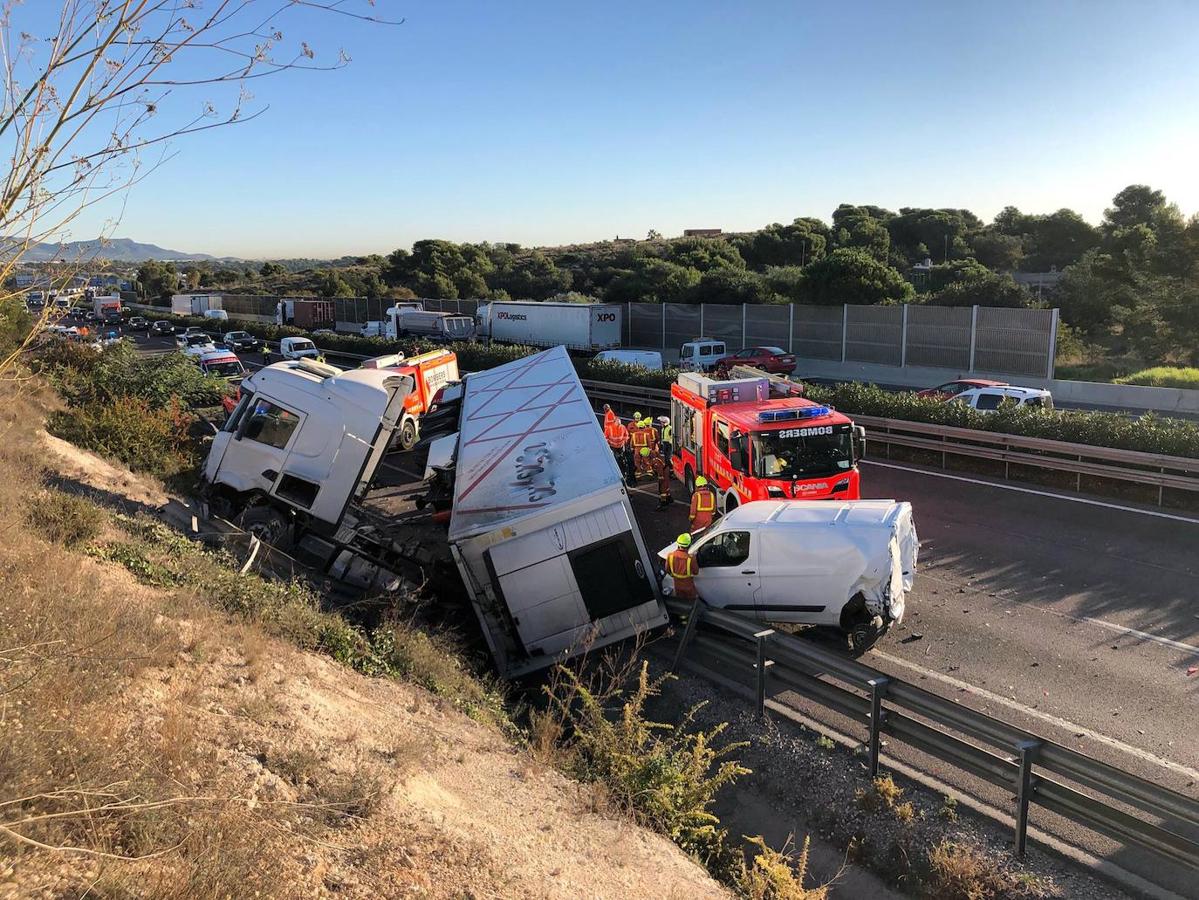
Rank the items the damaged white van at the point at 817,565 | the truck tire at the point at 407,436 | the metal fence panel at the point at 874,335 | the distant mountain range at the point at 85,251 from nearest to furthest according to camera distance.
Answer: the distant mountain range at the point at 85,251, the damaged white van at the point at 817,565, the truck tire at the point at 407,436, the metal fence panel at the point at 874,335

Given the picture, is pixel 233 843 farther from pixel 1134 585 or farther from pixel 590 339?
pixel 590 339

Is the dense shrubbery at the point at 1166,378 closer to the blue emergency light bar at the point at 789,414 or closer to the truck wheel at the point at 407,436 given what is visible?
the blue emergency light bar at the point at 789,414

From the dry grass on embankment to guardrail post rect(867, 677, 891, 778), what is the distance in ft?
6.32

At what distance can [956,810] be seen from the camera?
6.07 meters

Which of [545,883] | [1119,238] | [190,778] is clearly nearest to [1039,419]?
[545,883]

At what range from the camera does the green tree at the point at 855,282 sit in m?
40.6

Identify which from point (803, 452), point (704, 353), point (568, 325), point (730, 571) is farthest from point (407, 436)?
point (568, 325)

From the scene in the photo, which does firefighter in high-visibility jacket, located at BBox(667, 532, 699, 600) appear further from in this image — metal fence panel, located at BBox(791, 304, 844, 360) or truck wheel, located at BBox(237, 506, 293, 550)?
metal fence panel, located at BBox(791, 304, 844, 360)

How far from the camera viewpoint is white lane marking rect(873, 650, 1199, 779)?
6738mm

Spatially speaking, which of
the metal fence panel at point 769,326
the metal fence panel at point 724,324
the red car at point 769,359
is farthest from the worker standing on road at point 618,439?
the metal fence panel at point 724,324

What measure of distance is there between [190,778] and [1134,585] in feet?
36.8

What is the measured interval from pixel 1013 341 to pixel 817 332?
27.4ft

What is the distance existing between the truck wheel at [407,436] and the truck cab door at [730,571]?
11832 mm

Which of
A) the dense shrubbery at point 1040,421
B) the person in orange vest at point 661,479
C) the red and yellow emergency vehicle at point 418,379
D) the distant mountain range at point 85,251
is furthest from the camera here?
the red and yellow emergency vehicle at point 418,379
